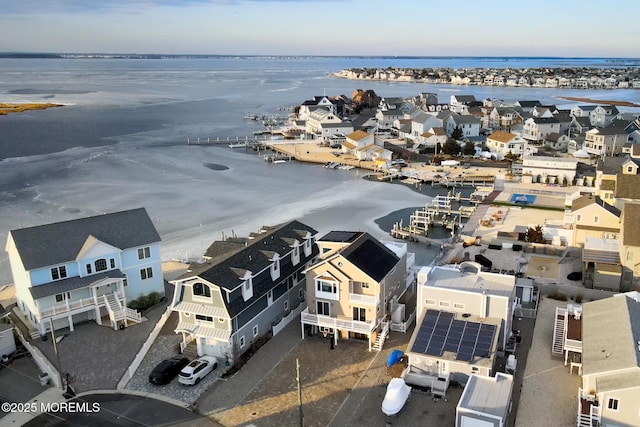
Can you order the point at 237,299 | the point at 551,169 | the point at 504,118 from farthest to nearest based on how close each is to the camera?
the point at 504,118 < the point at 551,169 < the point at 237,299

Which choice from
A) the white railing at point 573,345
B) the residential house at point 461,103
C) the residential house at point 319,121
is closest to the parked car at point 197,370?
the white railing at point 573,345

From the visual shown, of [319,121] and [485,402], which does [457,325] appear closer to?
[485,402]

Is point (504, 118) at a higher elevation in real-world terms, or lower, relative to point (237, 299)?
higher

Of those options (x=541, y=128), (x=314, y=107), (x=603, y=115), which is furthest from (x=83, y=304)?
(x=603, y=115)

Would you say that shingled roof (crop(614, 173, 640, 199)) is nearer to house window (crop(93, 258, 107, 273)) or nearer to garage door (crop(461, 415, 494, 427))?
garage door (crop(461, 415, 494, 427))

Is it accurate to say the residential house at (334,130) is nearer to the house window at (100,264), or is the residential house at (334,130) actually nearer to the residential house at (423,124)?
the residential house at (423,124)

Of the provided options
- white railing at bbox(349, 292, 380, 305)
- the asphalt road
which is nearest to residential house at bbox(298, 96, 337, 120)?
white railing at bbox(349, 292, 380, 305)

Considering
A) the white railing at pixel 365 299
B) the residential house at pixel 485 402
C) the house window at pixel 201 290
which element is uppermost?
the house window at pixel 201 290
